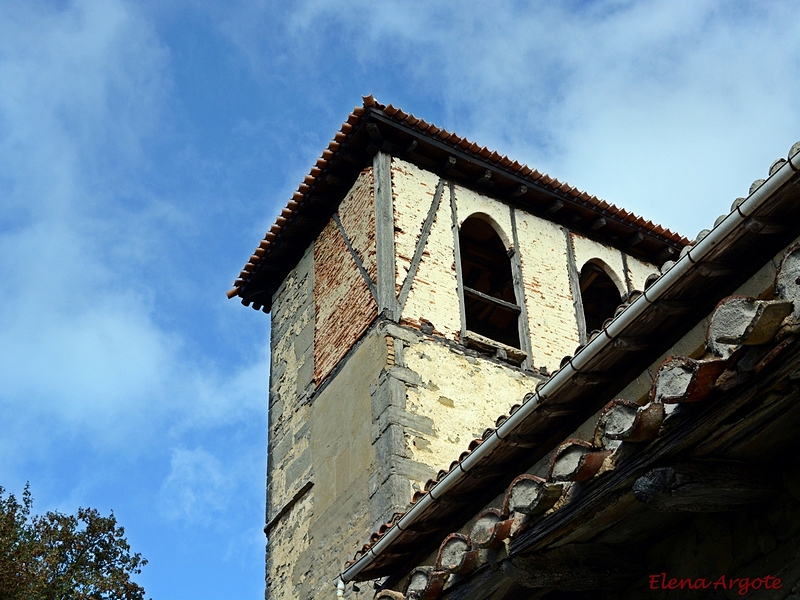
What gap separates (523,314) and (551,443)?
6.09 metres

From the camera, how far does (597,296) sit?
569 inches

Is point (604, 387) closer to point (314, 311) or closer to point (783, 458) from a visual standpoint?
point (783, 458)

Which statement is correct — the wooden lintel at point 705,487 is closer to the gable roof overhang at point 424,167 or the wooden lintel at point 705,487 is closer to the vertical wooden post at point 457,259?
the vertical wooden post at point 457,259

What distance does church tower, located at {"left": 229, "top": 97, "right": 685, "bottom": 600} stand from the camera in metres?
10.2

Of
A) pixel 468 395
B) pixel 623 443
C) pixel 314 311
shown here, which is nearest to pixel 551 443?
pixel 623 443

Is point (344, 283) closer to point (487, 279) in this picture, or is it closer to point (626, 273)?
point (487, 279)

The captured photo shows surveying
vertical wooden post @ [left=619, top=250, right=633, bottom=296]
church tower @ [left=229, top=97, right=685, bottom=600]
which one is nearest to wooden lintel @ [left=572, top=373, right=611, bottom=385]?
church tower @ [left=229, top=97, right=685, bottom=600]

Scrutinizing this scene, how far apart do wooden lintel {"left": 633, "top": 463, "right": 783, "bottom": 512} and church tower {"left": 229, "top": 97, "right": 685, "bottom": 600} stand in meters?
→ 4.97

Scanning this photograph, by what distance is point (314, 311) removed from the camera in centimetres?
1266

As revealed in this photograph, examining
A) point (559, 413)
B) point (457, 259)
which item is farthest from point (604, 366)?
point (457, 259)

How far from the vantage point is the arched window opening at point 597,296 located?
1398 centimetres

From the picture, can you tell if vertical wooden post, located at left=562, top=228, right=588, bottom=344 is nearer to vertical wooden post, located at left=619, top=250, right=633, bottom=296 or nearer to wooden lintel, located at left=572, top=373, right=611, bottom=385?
vertical wooden post, located at left=619, top=250, right=633, bottom=296
